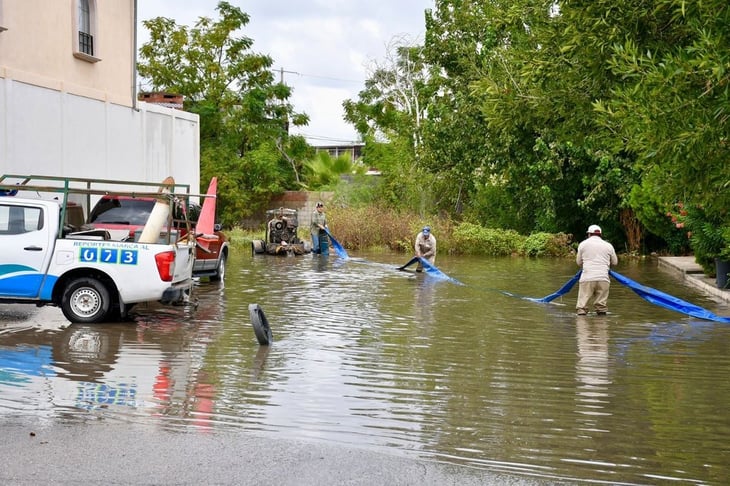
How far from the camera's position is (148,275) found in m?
13.3

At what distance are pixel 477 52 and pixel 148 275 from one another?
25.9 meters

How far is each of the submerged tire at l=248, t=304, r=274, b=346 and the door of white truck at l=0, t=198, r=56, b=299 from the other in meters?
3.59

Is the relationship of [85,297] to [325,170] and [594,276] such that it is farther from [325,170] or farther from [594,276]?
[325,170]

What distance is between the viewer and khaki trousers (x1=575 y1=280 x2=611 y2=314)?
15734mm

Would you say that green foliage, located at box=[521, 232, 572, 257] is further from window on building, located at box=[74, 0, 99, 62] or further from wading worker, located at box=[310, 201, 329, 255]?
window on building, located at box=[74, 0, 99, 62]

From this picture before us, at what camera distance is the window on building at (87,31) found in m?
23.3

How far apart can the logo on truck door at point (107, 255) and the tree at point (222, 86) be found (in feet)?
103

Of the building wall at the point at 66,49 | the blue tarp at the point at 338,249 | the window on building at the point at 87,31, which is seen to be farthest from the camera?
the blue tarp at the point at 338,249

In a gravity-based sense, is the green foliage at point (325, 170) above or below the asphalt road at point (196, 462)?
above

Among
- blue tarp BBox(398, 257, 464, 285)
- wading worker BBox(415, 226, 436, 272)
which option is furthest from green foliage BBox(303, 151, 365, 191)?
blue tarp BBox(398, 257, 464, 285)

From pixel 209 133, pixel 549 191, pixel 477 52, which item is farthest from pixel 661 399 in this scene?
pixel 209 133

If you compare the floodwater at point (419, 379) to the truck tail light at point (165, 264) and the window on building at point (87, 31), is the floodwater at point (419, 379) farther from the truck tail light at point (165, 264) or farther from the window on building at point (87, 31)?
the window on building at point (87, 31)

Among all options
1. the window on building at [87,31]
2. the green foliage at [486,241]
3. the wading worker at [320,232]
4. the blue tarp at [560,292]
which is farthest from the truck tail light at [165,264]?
the green foliage at [486,241]

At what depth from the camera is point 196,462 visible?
6.32m
